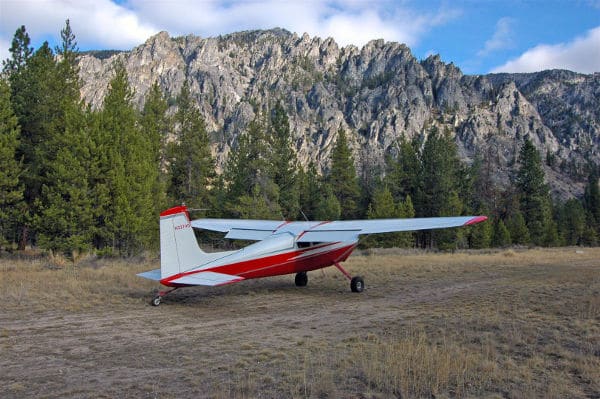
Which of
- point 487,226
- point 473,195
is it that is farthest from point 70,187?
point 473,195

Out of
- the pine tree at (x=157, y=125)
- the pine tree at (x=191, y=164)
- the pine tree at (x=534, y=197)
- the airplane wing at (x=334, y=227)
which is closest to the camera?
the airplane wing at (x=334, y=227)

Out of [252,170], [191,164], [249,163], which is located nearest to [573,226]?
[252,170]

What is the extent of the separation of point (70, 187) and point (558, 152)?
217 m

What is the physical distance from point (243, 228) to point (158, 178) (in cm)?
1906

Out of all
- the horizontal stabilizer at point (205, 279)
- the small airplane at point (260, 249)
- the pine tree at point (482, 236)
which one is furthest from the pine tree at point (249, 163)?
the pine tree at point (482, 236)

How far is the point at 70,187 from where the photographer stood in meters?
19.8

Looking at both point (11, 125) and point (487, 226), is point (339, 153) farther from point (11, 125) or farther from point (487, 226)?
point (11, 125)

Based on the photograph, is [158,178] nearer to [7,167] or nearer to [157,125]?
[157,125]

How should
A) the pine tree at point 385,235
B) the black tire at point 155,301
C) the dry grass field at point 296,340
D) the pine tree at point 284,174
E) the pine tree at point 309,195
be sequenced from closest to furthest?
the dry grass field at point 296,340
the black tire at point 155,301
the pine tree at point 385,235
the pine tree at point 284,174
the pine tree at point 309,195

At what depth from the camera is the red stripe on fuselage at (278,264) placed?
1108cm

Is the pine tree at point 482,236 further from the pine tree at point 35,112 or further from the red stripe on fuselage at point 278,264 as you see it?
the pine tree at point 35,112

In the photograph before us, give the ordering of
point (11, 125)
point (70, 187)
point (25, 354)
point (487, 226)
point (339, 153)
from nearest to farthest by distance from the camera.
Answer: point (25, 354), point (70, 187), point (11, 125), point (487, 226), point (339, 153)

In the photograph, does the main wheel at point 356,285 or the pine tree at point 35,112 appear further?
the pine tree at point 35,112

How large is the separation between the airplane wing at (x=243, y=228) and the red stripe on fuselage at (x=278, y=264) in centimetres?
182
